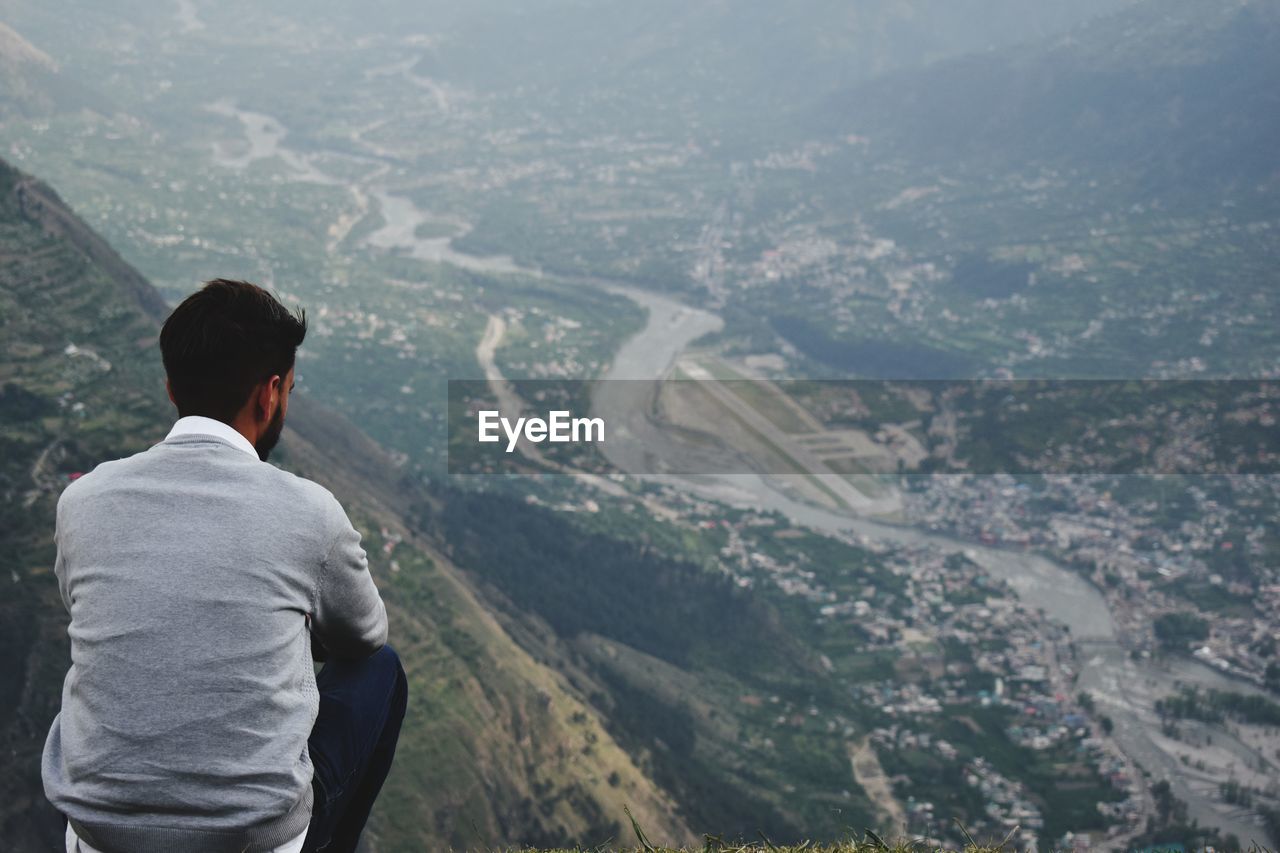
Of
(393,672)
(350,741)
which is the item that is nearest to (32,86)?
(393,672)

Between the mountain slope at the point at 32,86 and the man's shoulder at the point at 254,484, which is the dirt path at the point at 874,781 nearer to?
the man's shoulder at the point at 254,484

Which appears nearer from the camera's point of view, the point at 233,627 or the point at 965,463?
the point at 233,627

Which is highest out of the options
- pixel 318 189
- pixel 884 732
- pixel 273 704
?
pixel 318 189

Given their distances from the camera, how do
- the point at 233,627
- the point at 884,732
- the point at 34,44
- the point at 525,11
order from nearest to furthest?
the point at 233,627 < the point at 884,732 < the point at 34,44 < the point at 525,11

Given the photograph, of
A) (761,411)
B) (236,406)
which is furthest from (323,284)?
(236,406)

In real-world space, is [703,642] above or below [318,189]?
below

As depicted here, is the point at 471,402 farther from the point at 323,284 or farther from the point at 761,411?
the point at 323,284

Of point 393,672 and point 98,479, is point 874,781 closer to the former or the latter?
point 393,672
